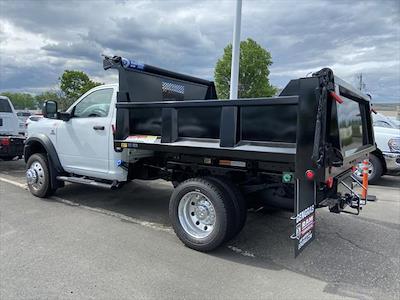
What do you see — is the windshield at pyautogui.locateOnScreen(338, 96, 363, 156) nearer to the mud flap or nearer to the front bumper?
the mud flap

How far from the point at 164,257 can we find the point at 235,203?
3.41 ft

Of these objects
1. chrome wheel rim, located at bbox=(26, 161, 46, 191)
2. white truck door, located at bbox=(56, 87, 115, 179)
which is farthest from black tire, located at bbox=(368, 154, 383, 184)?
chrome wheel rim, located at bbox=(26, 161, 46, 191)

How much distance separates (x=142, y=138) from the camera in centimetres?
497

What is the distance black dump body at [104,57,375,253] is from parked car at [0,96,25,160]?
5892mm

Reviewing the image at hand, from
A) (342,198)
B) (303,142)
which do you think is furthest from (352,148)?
(303,142)

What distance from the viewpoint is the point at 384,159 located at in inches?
353

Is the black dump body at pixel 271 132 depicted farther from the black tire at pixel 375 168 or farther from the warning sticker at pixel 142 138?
the black tire at pixel 375 168

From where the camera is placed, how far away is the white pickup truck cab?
5660 mm

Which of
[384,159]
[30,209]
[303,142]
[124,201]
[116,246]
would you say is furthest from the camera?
[384,159]

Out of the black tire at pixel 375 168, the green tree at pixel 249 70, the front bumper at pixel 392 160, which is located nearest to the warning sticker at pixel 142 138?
the black tire at pixel 375 168

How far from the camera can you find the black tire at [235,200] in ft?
14.1

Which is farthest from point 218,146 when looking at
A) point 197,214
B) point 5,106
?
point 5,106

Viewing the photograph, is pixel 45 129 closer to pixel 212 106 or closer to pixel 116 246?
pixel 116 246

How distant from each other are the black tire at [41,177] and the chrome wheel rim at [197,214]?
10.5 feet
